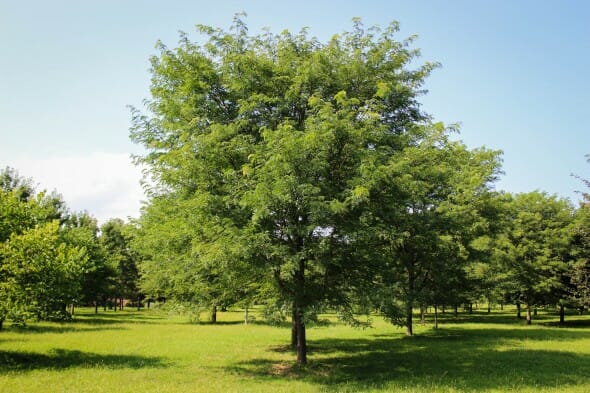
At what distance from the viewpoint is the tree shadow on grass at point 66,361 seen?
15.4 meters

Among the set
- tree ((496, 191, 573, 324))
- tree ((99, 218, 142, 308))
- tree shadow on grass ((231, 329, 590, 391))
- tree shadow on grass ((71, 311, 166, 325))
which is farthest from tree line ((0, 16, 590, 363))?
tree ((99, 218, 142, 308))

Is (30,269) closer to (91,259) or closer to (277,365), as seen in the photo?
(277,365)

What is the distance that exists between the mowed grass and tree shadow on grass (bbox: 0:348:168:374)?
4 centimetres

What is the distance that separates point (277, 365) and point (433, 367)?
20.0 ft

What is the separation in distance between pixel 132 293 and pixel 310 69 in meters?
67.2

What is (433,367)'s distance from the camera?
16.4 m

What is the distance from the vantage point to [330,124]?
12883 millimetres

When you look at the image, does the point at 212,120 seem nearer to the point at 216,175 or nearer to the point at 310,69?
the point at 216,175

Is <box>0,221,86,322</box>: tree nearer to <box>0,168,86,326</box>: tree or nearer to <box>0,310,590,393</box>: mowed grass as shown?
<box>0,168,86,326</box>: tree

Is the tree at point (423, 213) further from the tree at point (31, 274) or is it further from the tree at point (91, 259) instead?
the tree at point (91, 259)

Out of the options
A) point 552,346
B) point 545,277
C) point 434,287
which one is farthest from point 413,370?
point 545,277

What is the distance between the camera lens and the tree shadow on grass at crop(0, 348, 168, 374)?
1537 centimetres

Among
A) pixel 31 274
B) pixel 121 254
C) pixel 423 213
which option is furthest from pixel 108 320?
pixel 423 213

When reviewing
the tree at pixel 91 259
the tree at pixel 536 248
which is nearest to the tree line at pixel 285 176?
the tree at pixel 91 259
